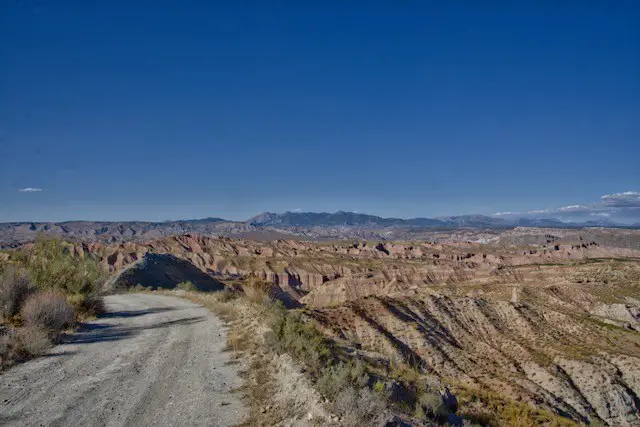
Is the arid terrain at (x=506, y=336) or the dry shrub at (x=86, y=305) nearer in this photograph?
the dry shrub at (x=86, y=305)

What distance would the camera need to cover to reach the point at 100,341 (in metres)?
13.8

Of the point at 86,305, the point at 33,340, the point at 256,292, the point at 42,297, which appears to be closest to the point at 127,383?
the point at 33,340

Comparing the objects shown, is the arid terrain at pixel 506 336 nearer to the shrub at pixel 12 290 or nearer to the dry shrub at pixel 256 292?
the dry shrub at pixel 256 292

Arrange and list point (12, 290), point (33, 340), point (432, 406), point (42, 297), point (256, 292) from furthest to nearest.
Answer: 1. point (256, 292)
2. point (12, 290)
3. point (42, 297)
4. point (33, 340)
5. point (432, 406)

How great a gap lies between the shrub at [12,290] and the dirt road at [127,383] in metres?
2.46

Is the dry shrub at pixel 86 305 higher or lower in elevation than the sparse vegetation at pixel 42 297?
lower

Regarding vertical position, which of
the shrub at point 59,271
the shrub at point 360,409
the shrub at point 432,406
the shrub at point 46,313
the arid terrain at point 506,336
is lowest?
the arid terrain at point 506,336

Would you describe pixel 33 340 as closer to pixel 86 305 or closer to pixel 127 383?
pixel 127 383

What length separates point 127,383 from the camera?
9469 mm

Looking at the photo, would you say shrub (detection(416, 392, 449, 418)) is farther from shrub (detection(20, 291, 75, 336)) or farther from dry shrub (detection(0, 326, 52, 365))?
shrub (detection(20, 291, 75, 336))

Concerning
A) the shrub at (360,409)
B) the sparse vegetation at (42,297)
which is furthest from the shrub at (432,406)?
the sparse vegetation at (42,297)

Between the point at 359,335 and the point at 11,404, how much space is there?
1223 inches

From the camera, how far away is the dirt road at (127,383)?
25.2 feet

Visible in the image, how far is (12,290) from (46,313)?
2.83m
